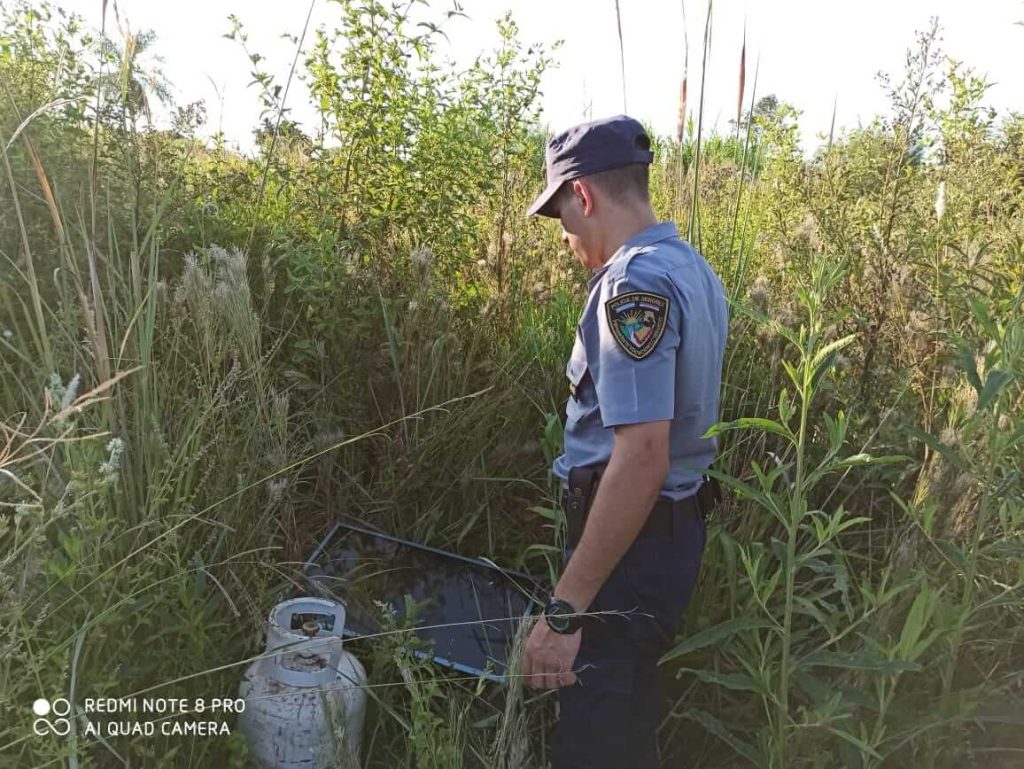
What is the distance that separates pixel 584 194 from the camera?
2.11m

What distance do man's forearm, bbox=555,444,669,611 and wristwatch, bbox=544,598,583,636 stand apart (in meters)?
0.08

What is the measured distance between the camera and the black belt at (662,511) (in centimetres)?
200

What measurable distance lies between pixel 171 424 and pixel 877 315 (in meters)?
2.57

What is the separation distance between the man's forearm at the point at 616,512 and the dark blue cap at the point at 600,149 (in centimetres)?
81

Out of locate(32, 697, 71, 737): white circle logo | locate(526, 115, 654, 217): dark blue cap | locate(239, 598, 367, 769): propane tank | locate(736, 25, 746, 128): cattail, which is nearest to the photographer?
locate(32, 697, 71, 737): white circle logo

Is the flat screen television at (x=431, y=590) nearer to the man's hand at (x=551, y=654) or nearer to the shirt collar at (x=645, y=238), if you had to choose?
the man's hand at (x=551, y=654)

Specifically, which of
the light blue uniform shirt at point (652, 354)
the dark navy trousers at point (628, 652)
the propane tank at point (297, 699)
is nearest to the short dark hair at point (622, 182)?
the light blue uniform shirt at point (652, 354)

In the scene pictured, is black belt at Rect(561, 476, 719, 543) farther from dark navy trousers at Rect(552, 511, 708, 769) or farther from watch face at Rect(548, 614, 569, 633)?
watch face at Rect(548, 614, 569, 633)

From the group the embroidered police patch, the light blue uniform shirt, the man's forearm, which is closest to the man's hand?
the man's forearm

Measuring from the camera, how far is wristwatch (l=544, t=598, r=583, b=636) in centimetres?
193

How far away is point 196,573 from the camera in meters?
2.09

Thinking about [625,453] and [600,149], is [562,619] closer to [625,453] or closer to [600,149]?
[625,453]

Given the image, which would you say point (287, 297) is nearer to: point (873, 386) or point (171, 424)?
point (171, 424)

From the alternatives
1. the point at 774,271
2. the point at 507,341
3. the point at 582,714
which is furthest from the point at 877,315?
the point at 582,714
